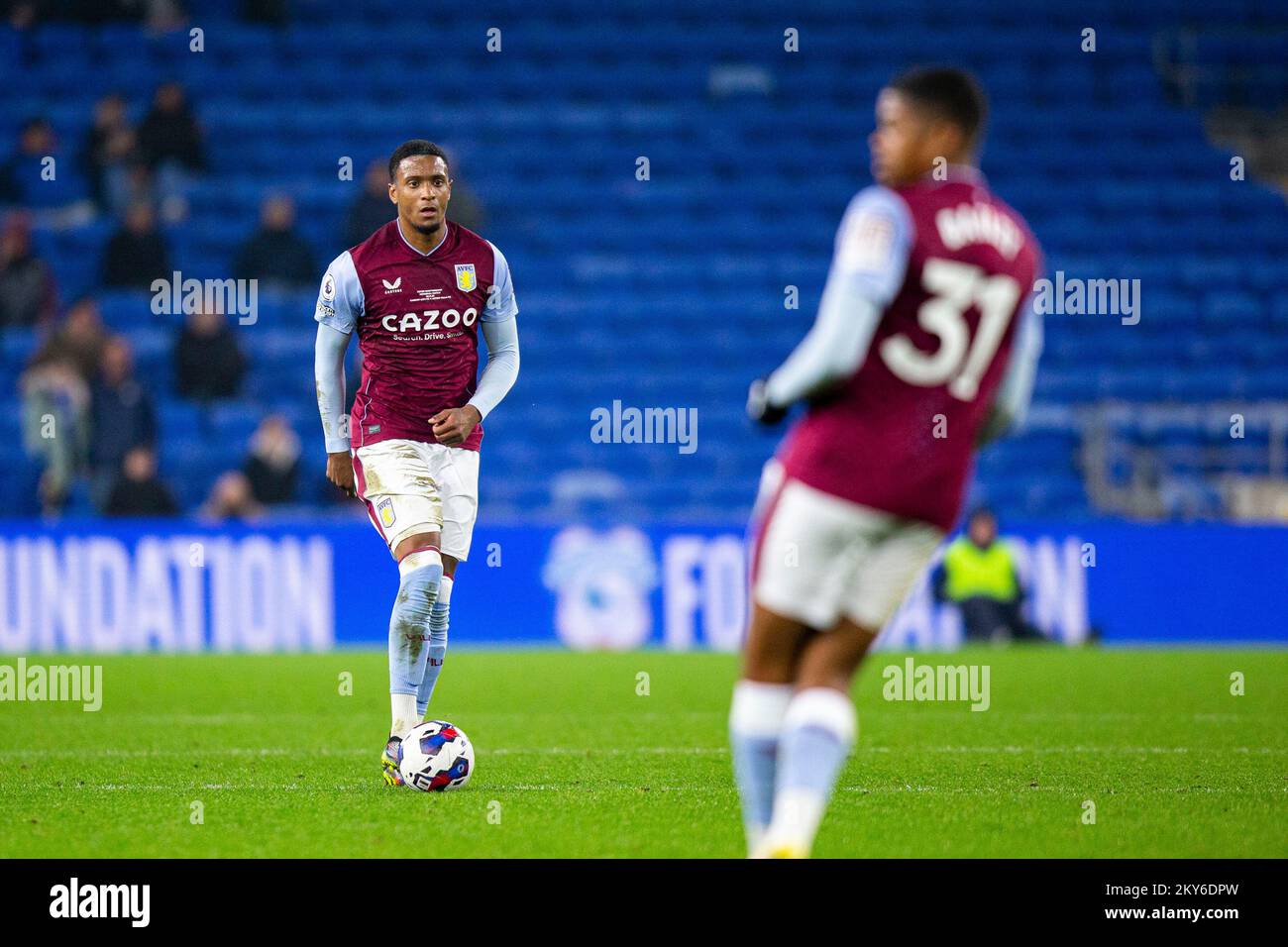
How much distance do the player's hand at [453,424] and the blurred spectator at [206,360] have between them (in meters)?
10.3

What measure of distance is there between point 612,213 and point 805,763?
16782 mm

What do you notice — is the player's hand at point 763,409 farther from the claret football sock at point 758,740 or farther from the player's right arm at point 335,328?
the player's right arm at point 335,328

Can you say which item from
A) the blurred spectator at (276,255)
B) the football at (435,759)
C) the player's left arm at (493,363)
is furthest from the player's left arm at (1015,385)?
the blurred spectator at (276,255)

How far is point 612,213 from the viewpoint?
2067cm

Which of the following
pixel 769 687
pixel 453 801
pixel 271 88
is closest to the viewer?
pixel 769 687

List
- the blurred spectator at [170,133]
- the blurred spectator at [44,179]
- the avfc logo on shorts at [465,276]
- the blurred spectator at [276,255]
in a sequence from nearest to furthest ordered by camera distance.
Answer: the avfc logo on shorts at [465,276] < the blurred spectator at [276,255] < the blurred spectator at [170,133] < the blurred spectator at [44,179]

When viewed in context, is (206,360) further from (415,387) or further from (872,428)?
(872,428)

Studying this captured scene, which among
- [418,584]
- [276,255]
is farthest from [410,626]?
[276,255]

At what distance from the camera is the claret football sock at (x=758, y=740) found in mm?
4461

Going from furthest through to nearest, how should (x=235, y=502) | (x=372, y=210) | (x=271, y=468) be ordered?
(x=372, y=210), (x=271, y=468), (x=235, y=502)

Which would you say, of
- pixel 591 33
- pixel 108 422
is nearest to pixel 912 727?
pixel 108 422
